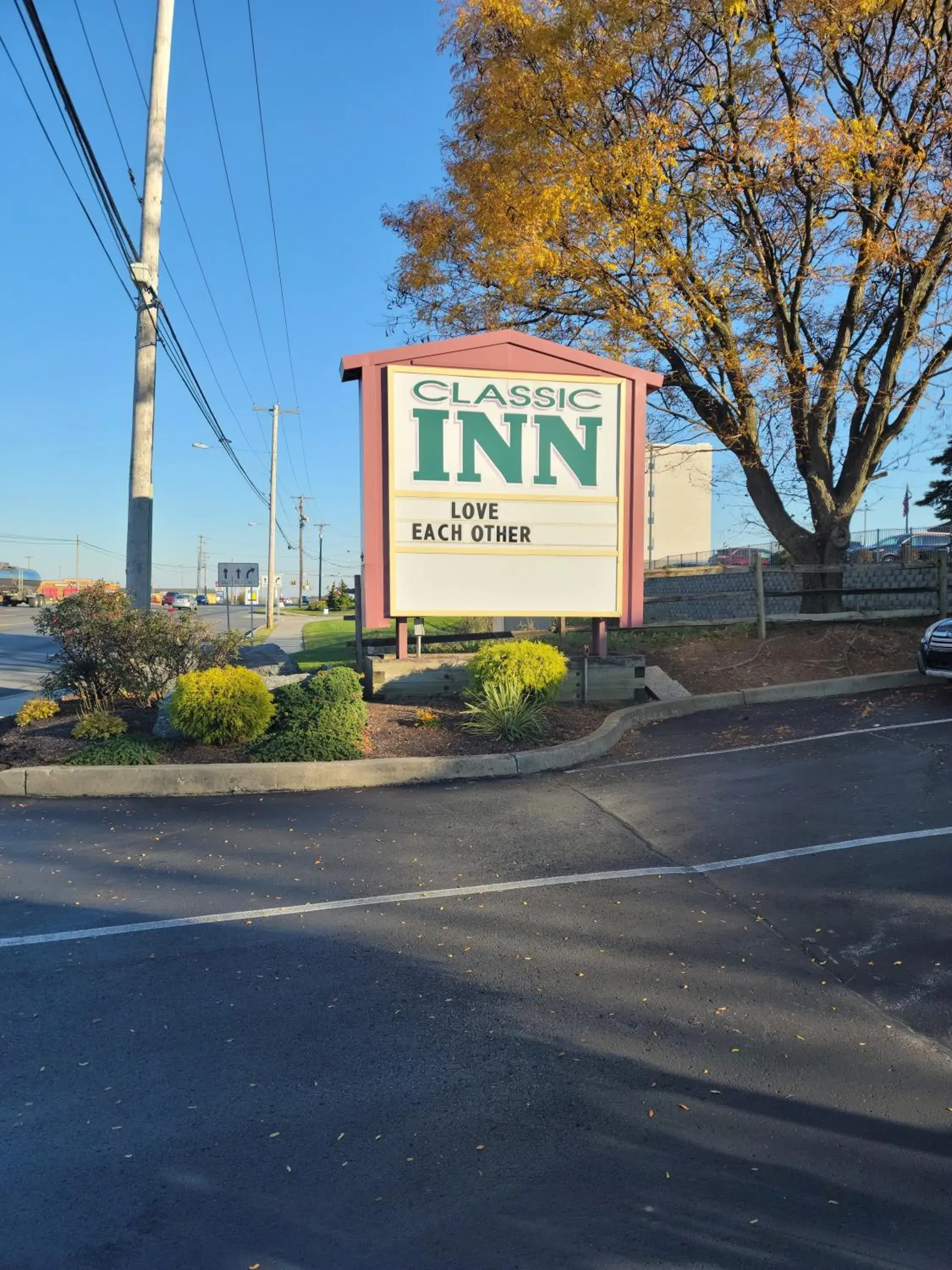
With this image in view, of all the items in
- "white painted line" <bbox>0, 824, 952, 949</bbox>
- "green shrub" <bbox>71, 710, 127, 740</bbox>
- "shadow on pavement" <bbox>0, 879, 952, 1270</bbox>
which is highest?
"green shrub" <bbox>71, 710, 127, 740</bbox>

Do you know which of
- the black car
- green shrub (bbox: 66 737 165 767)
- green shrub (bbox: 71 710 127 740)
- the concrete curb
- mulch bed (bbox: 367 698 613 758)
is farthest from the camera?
the black car

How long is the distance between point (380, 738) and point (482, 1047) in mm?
6089

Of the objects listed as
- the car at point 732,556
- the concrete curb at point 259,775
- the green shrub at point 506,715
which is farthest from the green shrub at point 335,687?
the car at point 732,556

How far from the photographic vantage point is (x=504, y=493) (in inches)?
A: 455

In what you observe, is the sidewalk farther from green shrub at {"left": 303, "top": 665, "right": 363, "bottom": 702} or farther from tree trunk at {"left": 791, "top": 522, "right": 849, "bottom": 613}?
green shrub at {"left": 303, "top": 665, "right": 363, "bottom": 702}

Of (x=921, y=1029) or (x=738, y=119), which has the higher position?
(x=738, y=119)

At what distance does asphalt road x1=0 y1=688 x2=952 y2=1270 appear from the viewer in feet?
8.54

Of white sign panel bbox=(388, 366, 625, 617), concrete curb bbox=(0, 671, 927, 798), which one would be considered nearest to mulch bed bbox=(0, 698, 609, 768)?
concrete curb bbox=(0, 671, 927, 798)

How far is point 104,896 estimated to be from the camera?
537 centimetres

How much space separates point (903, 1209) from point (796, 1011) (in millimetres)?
1215

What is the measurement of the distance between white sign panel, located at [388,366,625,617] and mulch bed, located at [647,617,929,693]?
2088 millimetres

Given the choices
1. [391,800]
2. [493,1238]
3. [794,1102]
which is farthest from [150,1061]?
[391,800]

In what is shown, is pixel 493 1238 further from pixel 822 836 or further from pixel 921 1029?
pixel 822 836

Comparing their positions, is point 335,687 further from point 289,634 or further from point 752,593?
point 289,634
